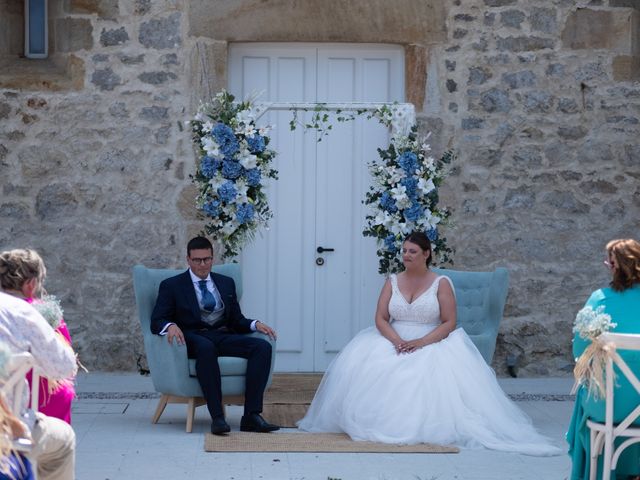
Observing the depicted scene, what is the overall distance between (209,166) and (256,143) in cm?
33

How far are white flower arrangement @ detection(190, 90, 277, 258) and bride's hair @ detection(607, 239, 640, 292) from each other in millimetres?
3035

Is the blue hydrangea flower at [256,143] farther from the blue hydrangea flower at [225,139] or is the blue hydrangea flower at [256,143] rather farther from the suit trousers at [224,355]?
the suit trousers at [224,355]

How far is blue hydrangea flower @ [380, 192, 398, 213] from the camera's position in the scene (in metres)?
7.89

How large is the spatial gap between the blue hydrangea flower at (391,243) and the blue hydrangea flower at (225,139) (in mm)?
1180

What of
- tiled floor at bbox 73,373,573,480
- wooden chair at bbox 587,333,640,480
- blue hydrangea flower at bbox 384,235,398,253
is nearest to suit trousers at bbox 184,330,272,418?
tiled floor at bbox 73,373,573,480

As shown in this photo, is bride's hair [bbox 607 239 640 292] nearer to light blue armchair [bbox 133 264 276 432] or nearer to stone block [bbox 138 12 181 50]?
light blue armchair [bbox 133 264 276 432]

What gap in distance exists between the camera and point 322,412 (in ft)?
22.9

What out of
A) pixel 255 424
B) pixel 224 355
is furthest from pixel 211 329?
pixel 255 424

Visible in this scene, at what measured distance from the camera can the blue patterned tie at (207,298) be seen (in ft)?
23.8

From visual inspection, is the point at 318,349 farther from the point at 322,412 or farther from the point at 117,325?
the point at 322,412

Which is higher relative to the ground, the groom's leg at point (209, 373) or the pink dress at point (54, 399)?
the pink dress at point (54, 399)

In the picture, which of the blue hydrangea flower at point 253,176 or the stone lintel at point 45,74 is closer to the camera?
the blue hydrangea flower at point 253,176

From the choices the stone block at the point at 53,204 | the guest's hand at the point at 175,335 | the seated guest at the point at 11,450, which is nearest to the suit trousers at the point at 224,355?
the guest's hand at the point at 175,335

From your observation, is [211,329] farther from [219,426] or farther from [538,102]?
[538,102]
